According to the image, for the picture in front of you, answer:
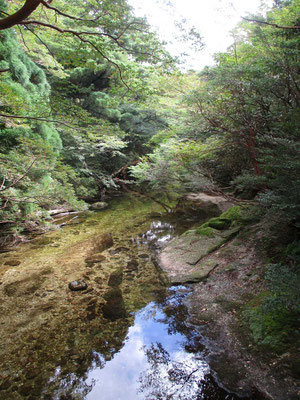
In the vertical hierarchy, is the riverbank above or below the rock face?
above

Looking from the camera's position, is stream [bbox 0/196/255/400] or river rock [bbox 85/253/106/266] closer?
stream [bbox 0/196/255/400]

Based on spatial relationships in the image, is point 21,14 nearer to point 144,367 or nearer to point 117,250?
point 144,367

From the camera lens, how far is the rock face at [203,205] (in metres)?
10.1

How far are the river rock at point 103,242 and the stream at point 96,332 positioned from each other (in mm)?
287

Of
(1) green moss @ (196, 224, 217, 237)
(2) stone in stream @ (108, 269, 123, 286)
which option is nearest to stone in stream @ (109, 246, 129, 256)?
(2) stone in stream @ (108, 269, 123, 286)

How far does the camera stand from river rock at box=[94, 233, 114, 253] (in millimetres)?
6645

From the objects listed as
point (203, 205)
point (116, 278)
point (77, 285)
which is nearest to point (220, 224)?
point (116, 278)

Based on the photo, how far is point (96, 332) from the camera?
338cm

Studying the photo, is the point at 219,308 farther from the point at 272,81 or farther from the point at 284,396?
the point at 272,81

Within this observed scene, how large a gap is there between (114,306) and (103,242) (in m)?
3.28

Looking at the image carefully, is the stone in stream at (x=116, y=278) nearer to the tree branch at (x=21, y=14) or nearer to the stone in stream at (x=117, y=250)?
the stone in stream at (x=117, y=250)

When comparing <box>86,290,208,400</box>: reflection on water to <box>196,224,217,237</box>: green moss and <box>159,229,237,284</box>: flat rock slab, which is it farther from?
<box>196,224,217,237</box>: green moss

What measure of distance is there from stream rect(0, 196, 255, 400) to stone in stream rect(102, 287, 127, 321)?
2 cm

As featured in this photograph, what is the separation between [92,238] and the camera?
7500mm
